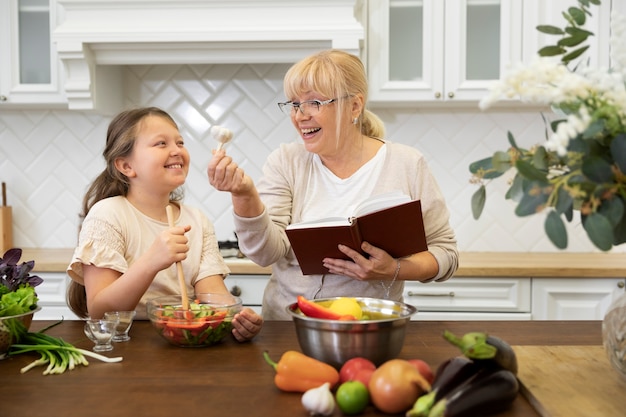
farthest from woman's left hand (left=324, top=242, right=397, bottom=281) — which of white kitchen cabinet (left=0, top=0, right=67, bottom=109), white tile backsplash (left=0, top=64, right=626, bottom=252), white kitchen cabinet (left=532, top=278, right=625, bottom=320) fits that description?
white kitchen cabinet (left=0, top=0, right=67, bottom=109)

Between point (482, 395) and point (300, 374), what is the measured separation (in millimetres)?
308

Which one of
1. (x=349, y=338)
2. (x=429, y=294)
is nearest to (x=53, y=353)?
(x=349, y=338)

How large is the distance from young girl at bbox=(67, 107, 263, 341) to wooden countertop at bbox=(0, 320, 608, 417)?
0.14m

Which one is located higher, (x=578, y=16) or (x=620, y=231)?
(x=578, y=16)

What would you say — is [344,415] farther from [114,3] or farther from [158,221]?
[114,3]

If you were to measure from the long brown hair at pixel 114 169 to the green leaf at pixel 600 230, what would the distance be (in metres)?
1.32

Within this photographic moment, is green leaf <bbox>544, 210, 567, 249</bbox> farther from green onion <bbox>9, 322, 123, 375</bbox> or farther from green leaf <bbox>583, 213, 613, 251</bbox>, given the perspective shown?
green onion <bbox>9, 322, 123, 375</bbox>

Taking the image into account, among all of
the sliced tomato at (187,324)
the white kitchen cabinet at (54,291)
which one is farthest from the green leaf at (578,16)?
the white kitchen cabinet at (54,291)

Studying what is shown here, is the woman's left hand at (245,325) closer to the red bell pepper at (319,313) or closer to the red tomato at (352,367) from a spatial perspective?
the red bell pepper at (319,313)

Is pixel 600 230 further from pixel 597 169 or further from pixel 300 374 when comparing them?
pixel 300 374

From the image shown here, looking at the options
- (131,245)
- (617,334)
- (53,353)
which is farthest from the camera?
(131,245)

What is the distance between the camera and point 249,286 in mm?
2934

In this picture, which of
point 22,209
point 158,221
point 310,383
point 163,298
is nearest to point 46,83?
point 22,209

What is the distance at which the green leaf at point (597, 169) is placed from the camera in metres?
1.06
